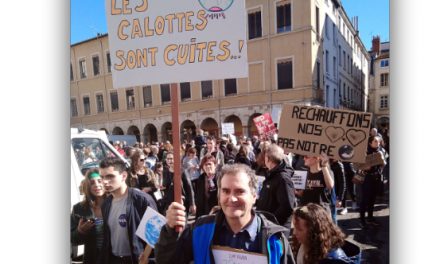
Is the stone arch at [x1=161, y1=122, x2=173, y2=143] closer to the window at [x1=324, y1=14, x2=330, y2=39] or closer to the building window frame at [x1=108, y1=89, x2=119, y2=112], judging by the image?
the building window frame at [x1=108, y1=89, x2=119, y2=112]

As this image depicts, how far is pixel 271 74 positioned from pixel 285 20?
48 cm

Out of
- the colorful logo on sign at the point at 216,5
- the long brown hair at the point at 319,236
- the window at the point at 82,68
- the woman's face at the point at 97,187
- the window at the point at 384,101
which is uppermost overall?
the colorful logo on sign at the point at 216,5

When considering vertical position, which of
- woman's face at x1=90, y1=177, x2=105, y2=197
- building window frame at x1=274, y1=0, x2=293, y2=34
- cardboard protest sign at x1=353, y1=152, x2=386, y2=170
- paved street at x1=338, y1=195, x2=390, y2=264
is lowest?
paved street at x1=338, y1=195, x2=390, y2=264

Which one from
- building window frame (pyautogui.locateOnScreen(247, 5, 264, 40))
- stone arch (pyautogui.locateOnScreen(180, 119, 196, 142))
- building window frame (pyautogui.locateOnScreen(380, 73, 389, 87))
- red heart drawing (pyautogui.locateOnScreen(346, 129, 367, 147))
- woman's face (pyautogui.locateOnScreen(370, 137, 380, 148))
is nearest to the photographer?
red heart drawing (pyautogui.locateOnScreen(346, 129, 367, 147))

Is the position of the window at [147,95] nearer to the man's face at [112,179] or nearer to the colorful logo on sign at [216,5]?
the man's face at [112,179]

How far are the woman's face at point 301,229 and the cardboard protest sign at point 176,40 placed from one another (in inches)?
36.6

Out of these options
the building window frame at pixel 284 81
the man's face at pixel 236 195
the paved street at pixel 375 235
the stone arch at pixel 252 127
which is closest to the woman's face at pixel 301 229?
the man's face at pixel 236 195

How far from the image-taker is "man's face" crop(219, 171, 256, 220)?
1.58m

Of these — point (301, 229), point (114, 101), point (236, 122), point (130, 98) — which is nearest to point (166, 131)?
point (130, 98)

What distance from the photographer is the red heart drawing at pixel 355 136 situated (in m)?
2.08

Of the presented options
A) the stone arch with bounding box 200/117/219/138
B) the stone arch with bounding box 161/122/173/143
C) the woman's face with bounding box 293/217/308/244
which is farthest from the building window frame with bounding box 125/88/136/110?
the woman's face with bounding box 293/217/308/244

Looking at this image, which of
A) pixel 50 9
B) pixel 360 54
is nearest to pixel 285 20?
pixel 360 54

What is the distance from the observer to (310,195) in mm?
2332

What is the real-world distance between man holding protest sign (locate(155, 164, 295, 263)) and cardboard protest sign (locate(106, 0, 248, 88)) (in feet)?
2.03
